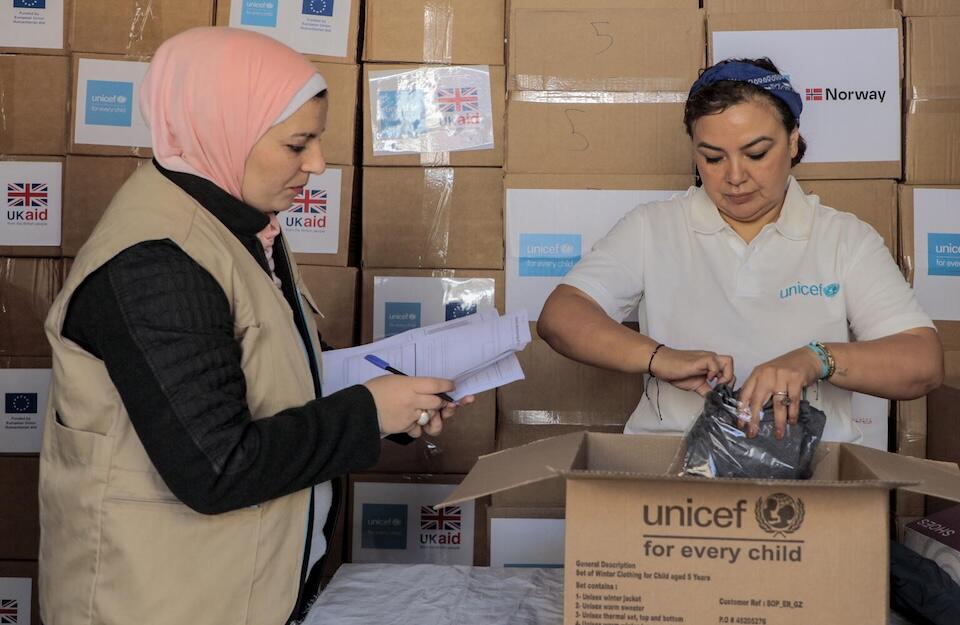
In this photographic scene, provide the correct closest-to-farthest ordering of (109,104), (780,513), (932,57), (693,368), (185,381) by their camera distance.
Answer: (780,513) < (185,381) < (693,368) < (932,57) < (109,104)

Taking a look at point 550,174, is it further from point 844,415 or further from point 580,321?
point 844,415

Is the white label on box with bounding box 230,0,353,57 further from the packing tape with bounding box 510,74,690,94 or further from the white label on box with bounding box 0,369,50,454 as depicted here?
the white label on box with bounding box 0,369,50,454

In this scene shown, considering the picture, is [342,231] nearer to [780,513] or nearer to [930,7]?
[930,7]

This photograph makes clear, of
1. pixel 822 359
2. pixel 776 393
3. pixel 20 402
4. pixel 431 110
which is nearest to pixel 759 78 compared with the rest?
pixel 822 359

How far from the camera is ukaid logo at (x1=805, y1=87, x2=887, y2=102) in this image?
6.92 feet

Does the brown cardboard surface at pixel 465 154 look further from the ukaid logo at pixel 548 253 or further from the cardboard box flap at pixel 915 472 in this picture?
the cardboard box flap at pixel 915 472

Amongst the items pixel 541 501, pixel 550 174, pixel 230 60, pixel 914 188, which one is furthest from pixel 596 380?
pixel 230 60

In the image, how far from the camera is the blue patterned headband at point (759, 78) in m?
1.49

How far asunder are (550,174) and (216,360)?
1284mm

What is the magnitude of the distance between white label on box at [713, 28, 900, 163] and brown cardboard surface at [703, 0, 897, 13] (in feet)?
0.23

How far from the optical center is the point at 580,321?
1.49 metres

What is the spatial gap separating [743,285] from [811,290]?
0.10 metres

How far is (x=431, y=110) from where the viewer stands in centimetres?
Answer: 224

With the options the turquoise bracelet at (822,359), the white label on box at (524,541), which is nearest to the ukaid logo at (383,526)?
the white label on box at (524,541)
